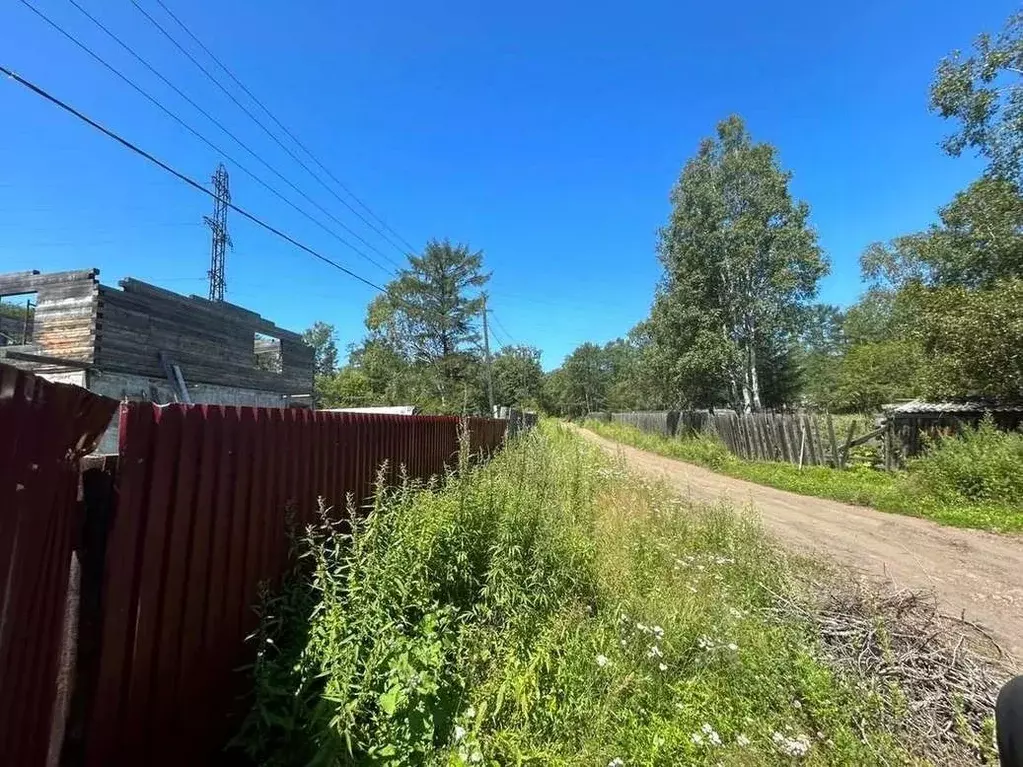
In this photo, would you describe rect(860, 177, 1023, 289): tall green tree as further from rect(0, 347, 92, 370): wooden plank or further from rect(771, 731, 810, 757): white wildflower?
rect(0, 347, 92, 370): wooden plank

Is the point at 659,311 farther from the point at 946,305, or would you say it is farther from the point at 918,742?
the point at 918,742

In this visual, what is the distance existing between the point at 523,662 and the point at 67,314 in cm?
1358

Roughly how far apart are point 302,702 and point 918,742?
335cm

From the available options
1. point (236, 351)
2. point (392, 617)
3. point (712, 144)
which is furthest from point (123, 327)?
point (712, 144)

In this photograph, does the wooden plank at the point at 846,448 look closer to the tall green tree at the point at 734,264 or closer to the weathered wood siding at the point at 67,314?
the tall green tree at the point at 734,264

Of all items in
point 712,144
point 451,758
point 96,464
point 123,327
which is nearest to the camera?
point 96,464

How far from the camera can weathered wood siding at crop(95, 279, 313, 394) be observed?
1181 centimetres

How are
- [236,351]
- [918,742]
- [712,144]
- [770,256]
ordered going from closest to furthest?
[918,742]
[236,351]
[770,256]
[712,144]

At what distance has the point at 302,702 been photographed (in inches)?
94.0

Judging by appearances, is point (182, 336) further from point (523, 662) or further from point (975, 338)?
point (975, 338)

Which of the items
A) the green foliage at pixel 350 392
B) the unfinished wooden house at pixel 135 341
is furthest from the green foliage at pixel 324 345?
the unfinished wooden house at pixel 135 341

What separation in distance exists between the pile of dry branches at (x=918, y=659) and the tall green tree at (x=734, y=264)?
19272 mm

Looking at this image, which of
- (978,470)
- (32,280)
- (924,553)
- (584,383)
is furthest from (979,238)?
(584,383)

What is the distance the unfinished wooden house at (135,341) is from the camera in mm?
11281
